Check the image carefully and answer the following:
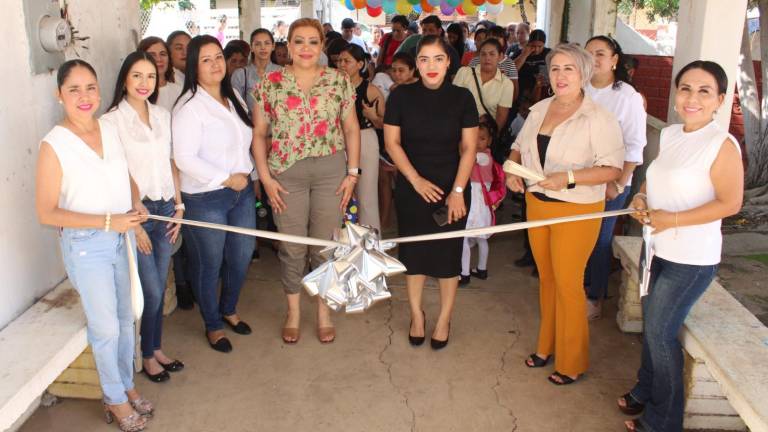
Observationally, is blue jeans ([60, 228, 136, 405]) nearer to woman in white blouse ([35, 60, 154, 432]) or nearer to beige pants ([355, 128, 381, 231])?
woman in white blouse ([35, 60, 154, 432])

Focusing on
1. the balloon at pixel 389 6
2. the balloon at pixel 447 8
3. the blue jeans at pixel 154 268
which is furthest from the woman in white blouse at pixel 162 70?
the balloon at pixel 447 8

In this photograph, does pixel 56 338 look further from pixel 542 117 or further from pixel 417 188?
pixel 542 117

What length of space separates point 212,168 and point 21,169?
0.89 metres

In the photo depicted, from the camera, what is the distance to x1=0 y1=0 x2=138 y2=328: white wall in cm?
308

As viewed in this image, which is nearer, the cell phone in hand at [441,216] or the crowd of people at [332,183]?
the crowd of people at [332,183]

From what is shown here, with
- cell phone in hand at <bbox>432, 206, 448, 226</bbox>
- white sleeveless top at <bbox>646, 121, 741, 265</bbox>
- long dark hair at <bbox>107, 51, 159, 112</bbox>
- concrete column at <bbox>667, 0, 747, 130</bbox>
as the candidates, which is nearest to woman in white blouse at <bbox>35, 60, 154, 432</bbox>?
long dark hair at <bbox>107, 51, 159, 112</bbox>

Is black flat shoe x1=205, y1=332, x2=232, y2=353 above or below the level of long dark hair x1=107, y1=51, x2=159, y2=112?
below

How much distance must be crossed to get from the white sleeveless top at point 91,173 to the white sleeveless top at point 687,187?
7.54ft

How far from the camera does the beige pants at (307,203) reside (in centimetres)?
389

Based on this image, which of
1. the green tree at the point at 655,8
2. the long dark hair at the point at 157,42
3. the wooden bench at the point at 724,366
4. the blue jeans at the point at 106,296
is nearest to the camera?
the wooden bench at the point at 724,366

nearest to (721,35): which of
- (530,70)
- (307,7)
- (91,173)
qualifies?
(91,173)

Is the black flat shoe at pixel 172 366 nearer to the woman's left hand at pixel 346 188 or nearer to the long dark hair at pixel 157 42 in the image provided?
the woman's left hand at pixel 346 188

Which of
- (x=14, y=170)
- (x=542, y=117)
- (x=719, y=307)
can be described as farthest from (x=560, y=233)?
(x=14, y=170)

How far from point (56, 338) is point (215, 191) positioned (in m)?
1.11
